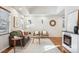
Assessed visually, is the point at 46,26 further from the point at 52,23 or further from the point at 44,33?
the point at 44,33

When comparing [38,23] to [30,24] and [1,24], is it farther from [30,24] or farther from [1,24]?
[1,24]

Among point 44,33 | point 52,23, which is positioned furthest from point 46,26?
point 44,33

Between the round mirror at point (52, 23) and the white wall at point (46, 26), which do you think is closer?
the white wall at point (46, 26)

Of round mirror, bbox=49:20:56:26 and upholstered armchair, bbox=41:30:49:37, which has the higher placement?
round mirror, bbox=49:20:56:26

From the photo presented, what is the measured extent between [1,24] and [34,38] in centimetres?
459

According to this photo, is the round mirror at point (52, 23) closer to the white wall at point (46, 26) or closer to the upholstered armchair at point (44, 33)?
the white wall at point (46, 26)

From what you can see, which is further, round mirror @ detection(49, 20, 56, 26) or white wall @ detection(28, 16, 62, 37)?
round mirror @ detection(49, 20, 56, 26)

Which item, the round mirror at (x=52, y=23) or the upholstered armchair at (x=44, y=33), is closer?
the upholstered armchair at (x=44, y=33)

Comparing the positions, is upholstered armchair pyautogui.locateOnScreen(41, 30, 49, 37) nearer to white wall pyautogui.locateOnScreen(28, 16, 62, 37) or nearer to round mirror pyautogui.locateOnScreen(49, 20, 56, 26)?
white wall pyautogui.locateOnScreen(28, 16, 62, 37)

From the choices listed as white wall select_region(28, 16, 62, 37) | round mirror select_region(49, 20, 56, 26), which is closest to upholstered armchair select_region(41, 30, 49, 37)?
white wall select_region(28, 16, 62, 37)

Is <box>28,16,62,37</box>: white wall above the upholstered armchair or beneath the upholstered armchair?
above

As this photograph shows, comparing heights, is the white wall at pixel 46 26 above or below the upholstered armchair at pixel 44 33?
above

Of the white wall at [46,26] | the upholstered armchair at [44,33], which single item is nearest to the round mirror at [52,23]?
the white wall at [46,26]
